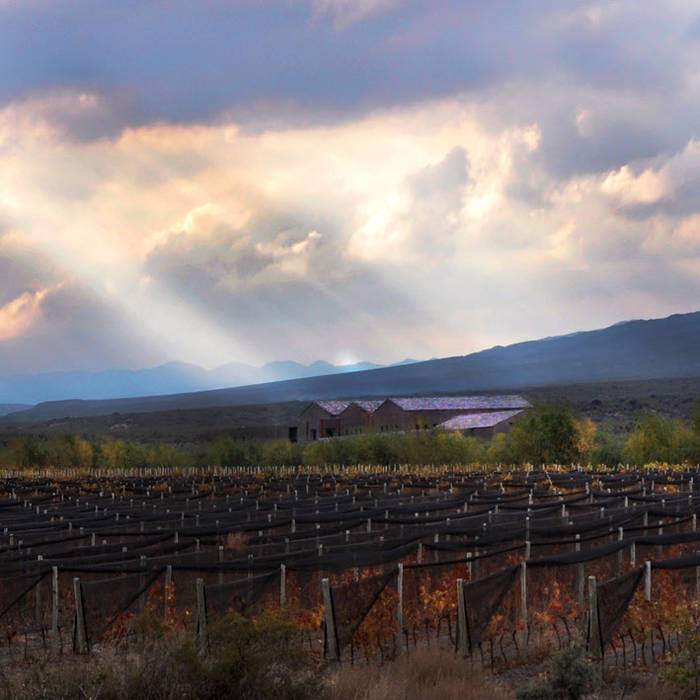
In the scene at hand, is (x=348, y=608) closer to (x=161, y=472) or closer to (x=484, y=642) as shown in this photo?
(x=484, y=642)

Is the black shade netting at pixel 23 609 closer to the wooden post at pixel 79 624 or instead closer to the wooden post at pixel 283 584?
the wooden post at pixel 79 624

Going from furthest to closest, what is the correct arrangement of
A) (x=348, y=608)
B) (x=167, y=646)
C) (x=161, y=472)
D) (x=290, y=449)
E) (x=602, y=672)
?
(x=290, y=449)
(x=161, y=472)
(x=348, y=608)
(x=602, y=672)
(x=167, y=646)

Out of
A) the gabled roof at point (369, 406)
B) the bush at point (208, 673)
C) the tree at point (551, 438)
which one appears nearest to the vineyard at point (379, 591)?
the bush at point (208, 673)

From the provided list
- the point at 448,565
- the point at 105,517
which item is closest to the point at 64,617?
the point at 448,565

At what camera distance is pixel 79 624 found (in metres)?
16.4

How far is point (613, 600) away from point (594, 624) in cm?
A: 71

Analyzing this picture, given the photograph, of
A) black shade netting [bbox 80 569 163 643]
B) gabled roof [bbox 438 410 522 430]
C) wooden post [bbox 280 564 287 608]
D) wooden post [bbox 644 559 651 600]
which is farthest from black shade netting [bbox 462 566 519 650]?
gabled roof [bbox 438 410 522 430]

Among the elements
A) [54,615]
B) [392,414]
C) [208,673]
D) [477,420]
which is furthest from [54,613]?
[392,414]

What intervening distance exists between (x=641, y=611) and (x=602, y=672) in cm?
242

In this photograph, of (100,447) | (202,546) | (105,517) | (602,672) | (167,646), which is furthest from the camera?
(100,447)

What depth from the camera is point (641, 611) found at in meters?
16.4

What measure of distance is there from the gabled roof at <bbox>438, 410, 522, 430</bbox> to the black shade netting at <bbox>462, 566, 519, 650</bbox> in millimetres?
89713

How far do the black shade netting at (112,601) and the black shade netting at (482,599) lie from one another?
19.0 ft

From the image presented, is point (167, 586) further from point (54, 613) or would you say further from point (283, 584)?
point (283, 584)
